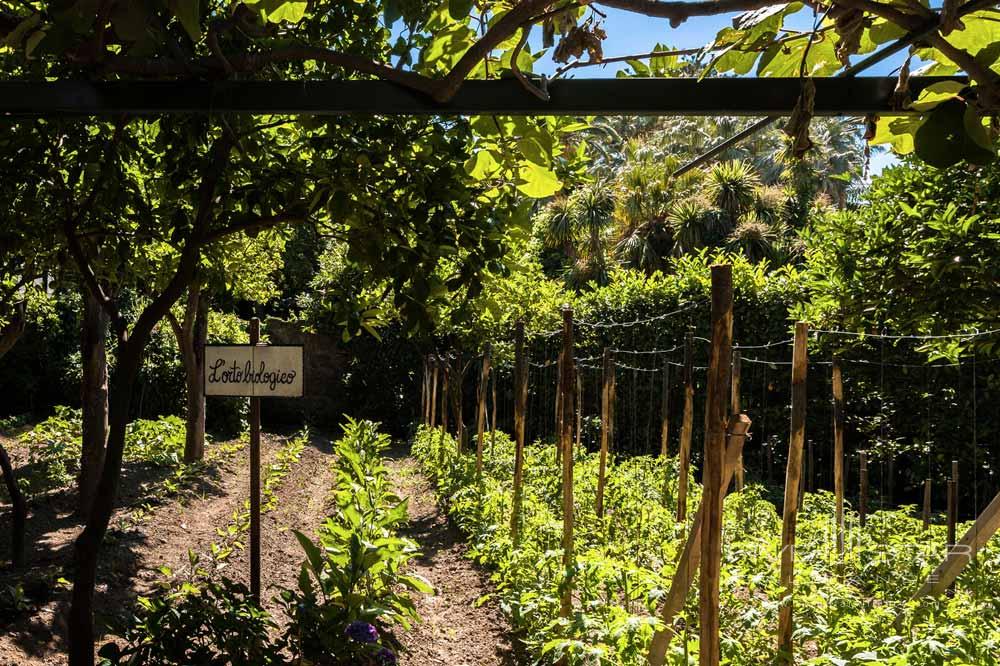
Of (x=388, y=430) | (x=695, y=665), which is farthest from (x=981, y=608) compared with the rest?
(x=388, y=430)

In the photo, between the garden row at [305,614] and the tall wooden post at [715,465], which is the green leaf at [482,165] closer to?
the tall wooden post at [715,465]

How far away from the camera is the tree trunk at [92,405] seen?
6.84m

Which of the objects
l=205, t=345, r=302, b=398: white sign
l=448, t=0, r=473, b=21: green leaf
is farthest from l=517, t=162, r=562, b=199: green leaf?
l=205, t=345, r=302, b=398: white sign

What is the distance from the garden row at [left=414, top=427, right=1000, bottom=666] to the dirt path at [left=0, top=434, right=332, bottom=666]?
1.68 m

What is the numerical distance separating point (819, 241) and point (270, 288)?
864cm

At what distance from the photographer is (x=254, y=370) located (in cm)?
434

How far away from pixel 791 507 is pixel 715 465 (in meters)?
1.56

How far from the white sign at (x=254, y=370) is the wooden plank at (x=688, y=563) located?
2384 mm

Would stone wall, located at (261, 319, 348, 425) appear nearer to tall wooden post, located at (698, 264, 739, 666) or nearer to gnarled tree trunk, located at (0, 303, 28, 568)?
gnarled tree trunk, located at (0, 303, 28, 568)

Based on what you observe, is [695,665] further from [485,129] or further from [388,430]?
[388,430]

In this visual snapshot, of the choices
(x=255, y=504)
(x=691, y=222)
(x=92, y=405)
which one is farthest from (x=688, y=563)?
(x=691, y=222)

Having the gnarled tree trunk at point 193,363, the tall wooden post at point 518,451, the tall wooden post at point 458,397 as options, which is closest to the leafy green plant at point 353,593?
the tall wooden post at point 518,451

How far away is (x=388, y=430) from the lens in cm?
1852

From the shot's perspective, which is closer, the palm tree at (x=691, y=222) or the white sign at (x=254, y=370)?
the white sign at (x=254, y=370)
